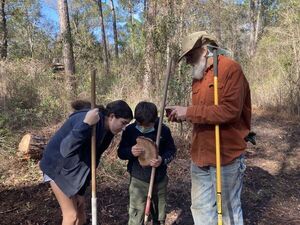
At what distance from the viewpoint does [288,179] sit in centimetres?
634

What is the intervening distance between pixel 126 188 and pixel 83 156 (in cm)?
229

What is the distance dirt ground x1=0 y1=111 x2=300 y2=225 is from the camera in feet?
14.9

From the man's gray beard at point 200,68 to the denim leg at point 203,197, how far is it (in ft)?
2.35

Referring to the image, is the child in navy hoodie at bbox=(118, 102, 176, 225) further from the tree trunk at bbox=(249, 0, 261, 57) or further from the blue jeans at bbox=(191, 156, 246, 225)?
the tree trunk at bbox=(249, 0, 261, 57)

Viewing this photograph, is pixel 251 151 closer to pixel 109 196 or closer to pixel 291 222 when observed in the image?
pixel 291 222

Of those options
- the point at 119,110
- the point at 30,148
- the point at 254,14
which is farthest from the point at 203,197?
the point at 254,14

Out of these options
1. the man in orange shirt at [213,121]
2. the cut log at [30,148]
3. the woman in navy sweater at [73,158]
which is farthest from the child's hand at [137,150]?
the cut log at [30,148]

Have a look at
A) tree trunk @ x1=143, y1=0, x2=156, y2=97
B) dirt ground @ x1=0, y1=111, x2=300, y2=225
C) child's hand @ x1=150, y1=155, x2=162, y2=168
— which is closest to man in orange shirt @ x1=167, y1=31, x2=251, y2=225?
child's hand @ x1=150, y1=155, x2=162, y2=168

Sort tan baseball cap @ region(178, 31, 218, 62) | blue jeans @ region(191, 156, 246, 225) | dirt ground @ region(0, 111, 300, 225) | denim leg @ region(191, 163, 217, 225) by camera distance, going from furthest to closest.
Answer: dirt ground @ region(0, 111, 300, 225)
denim leg @ region(191, 163, 217, 225)
blue jeans @ region(191, 156, 246, 225)
tan baseball cap @ region(178, 31, 218, 62)

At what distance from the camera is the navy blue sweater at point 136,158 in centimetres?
350

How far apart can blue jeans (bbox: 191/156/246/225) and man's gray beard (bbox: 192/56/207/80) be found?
0.68 meters

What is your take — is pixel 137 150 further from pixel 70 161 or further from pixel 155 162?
pixel 70 161

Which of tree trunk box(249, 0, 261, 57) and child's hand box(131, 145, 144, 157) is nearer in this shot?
child's hand box(131, 145, 144, 157)

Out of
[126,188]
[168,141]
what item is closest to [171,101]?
[126,188]
